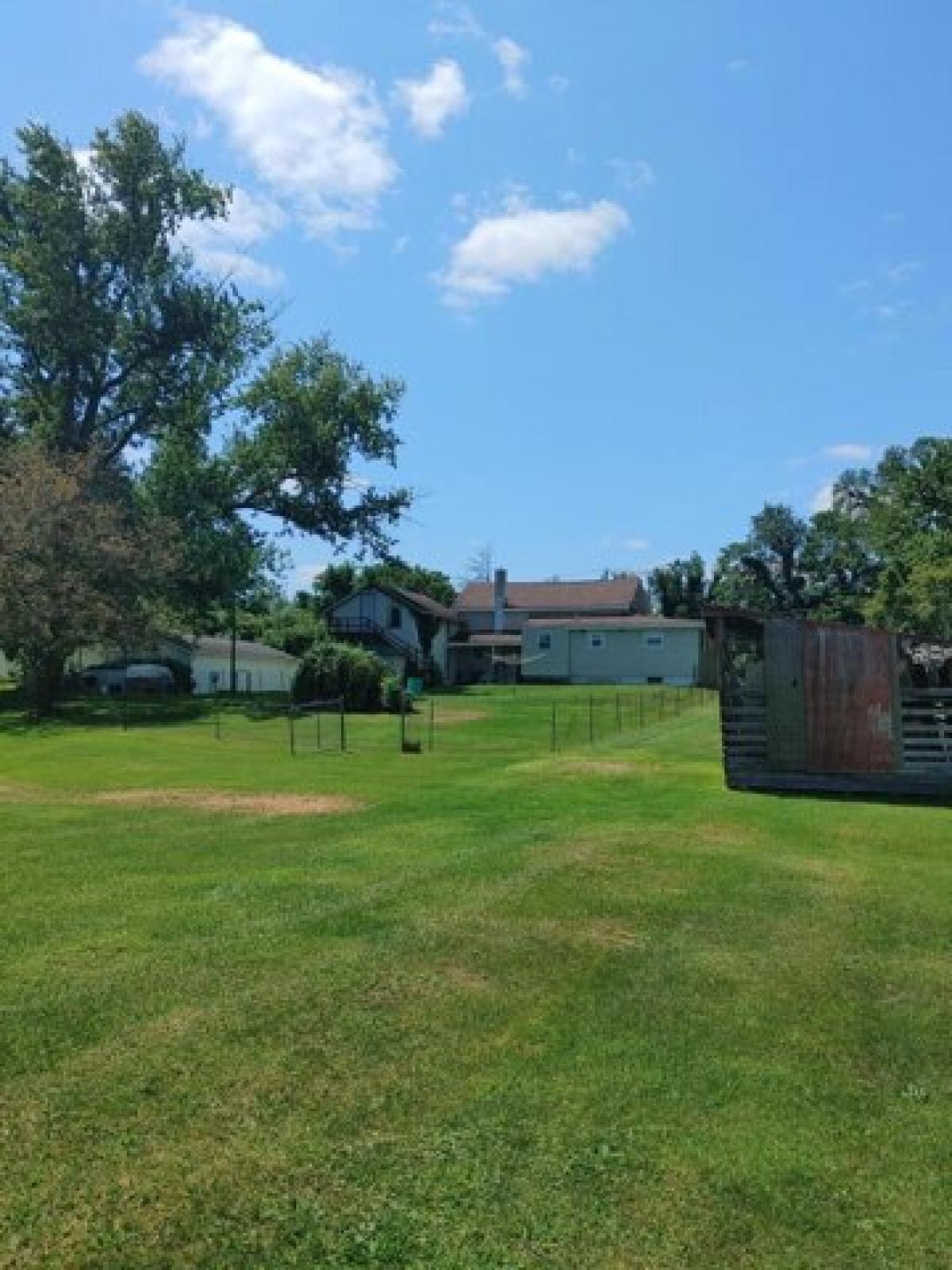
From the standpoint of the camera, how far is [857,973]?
7438 millimetres

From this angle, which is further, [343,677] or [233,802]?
[343,677]

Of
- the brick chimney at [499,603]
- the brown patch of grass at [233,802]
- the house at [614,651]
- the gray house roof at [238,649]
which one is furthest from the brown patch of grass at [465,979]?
the brick chimney at [499,603]

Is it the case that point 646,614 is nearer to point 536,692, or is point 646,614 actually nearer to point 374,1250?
point 536,692

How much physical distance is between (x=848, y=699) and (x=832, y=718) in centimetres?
39

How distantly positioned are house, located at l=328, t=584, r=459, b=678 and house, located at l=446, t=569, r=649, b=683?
467 centimetres

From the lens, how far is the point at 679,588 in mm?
87312

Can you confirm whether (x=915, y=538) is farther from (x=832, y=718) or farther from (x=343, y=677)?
(x=832, y=718)

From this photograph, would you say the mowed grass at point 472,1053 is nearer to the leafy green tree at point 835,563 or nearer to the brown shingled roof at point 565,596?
the brown shingled roof at point 565,596

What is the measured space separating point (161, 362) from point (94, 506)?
32.3ft

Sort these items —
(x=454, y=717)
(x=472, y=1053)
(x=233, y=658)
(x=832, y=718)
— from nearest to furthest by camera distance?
(x=472, y=1053) → (x=832, y=718) → (x=454, y=717) → (x=233, y=658)

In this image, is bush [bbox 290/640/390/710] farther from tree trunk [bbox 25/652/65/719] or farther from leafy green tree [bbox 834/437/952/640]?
leafy green tree [bbox 834/437/952/640]

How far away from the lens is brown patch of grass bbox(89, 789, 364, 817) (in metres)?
14.7

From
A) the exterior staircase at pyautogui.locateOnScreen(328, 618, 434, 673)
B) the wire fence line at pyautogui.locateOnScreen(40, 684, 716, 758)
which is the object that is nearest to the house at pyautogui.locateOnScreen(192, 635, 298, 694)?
the exterior staircase at pyautogui.locateOnScreen(328, 618, 434, 673)

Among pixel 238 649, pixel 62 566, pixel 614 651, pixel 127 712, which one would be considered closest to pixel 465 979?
Result: pixel 127 712
